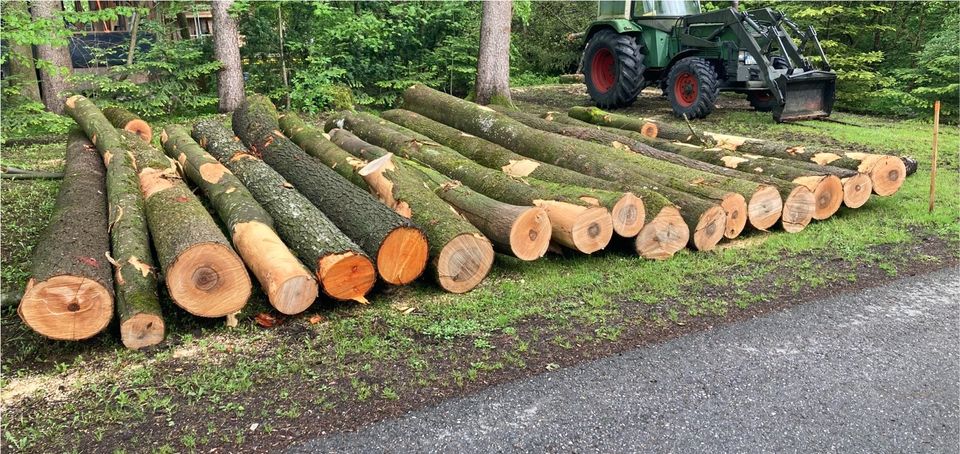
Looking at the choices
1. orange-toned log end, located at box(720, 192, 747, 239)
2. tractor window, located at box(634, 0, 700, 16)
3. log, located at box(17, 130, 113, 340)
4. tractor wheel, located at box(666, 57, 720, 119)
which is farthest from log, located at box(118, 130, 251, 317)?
tractor window, located at box(634, 0, 700, 16)

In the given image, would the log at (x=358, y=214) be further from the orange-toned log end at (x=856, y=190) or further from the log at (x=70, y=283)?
the orange-toned log end at (x=856, y=190)

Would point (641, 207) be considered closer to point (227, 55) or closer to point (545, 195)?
point (545, 195)

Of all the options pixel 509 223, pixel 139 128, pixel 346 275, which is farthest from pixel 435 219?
pixel 139 128

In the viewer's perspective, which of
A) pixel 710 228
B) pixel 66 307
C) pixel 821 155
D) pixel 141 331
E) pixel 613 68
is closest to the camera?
pixel 66 307

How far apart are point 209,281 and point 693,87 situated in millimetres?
10322

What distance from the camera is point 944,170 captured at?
860 cm

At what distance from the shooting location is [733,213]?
6.17 metres

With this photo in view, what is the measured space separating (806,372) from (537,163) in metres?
3.86

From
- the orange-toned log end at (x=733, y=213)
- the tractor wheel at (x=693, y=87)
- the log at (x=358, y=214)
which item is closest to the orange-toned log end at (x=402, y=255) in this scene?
the log at (x=358, y=214)

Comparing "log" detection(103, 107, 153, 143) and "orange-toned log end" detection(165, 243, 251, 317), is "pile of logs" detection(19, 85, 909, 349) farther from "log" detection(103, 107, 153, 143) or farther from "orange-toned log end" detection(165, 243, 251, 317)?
"log" detection(103, 107, 153, 143)

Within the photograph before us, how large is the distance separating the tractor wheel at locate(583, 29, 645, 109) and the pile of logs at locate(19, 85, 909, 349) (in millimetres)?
4579

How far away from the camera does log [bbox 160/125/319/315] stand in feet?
14.7

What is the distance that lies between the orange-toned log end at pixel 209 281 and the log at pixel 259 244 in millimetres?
197

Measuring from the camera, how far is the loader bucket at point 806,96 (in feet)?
36.1
